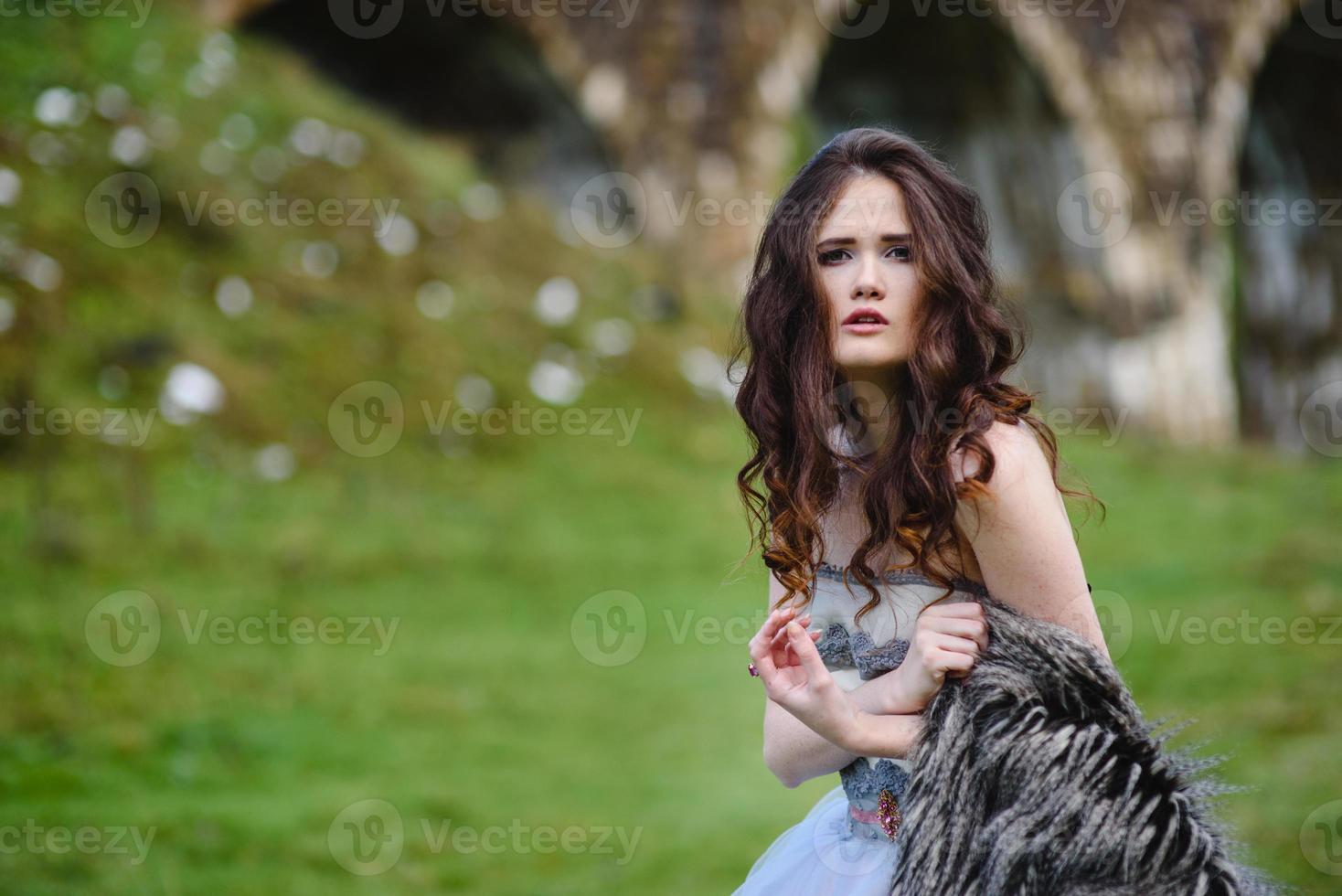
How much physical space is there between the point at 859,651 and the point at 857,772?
0.56 feet

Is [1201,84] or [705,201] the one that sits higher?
[1201,84]

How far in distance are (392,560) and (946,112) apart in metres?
8.41

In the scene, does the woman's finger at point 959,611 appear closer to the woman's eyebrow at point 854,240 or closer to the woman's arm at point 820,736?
the woman's arm at point 820,736

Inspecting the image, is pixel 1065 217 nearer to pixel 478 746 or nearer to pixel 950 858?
pixel 478 746

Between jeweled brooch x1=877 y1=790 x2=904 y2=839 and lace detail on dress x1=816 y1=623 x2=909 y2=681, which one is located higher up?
lace detail on dress x1=816 y1=623 x2=909 y2=681

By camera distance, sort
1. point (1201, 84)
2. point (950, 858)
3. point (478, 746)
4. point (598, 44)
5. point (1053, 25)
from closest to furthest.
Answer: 1. point (950, 858)
2. point (478, 746)
3. point (598, 44)
4. point (1053, 25)
5. point (1201, 84)

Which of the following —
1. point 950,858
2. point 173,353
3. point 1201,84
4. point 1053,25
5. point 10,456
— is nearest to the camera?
point 950,858

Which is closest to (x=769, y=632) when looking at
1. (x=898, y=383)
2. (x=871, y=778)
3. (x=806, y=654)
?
(x=806, y=654)

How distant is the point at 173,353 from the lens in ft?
22.7

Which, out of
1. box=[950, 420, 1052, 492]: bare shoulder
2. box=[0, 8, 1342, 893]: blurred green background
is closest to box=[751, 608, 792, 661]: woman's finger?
box=[950, 420, 1052, 492]: bare shoulder

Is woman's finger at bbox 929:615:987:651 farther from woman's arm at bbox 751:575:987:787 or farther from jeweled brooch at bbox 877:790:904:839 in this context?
jeweled brooch at bbox 877:790:904:839

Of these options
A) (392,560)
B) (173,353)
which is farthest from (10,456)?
(392,560)

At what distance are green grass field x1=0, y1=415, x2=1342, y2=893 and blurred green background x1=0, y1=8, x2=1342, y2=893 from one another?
0.7 inches

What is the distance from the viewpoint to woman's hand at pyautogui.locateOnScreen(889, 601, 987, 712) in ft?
5.82
